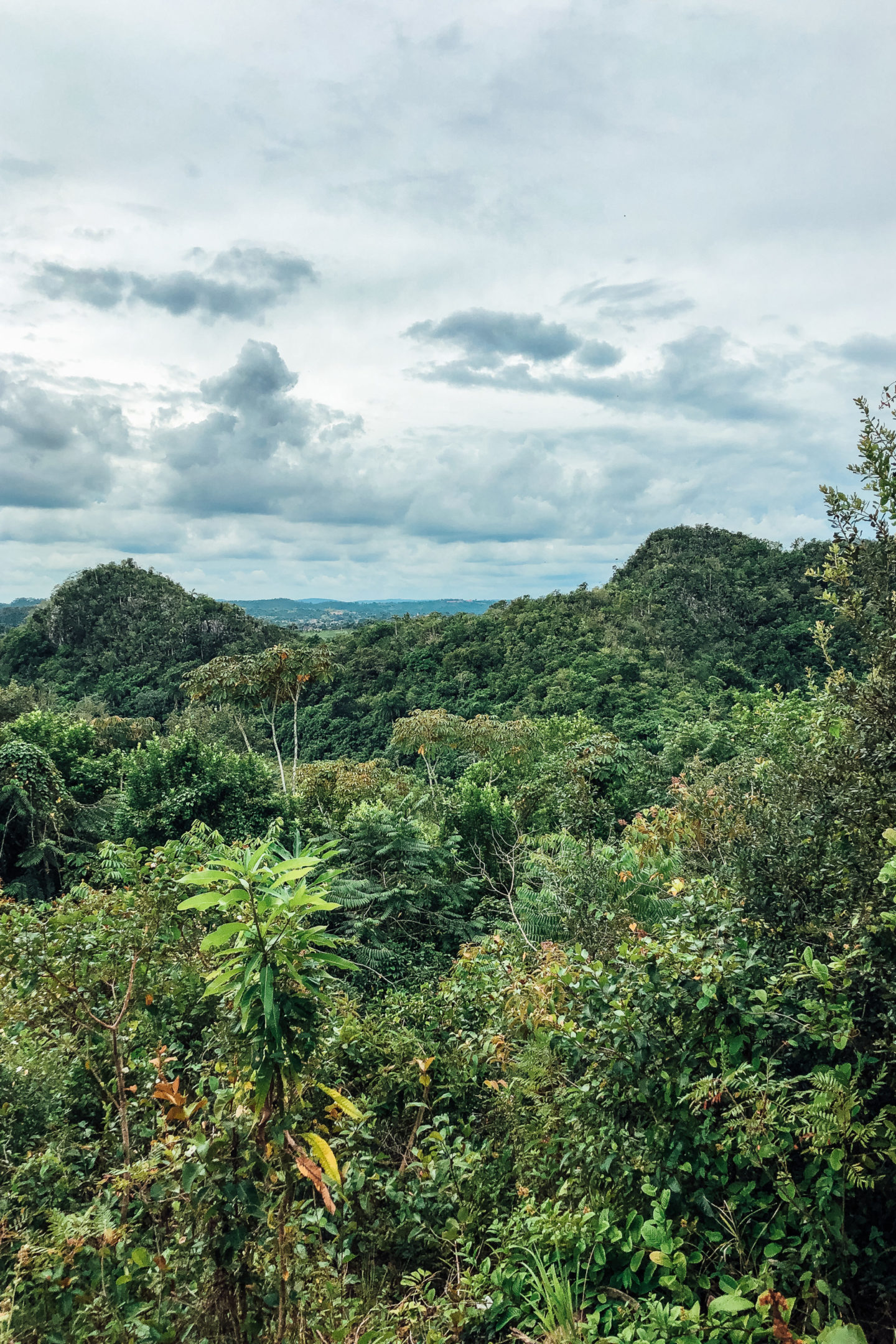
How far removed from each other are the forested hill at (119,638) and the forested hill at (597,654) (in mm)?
8562

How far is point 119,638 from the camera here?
4494cm

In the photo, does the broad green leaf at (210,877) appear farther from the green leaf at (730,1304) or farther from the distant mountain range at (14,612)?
the distant mountain range at (14,612)

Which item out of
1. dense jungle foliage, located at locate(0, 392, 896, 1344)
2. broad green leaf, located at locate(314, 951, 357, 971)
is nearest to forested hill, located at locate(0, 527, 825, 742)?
dense jungle foliage, located at locate(0, 392, 896, 1344)

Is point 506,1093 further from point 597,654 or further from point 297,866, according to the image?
point 597,654

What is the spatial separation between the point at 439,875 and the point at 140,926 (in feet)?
19.7

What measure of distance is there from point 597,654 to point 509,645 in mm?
5305

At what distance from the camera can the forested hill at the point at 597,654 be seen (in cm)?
2900

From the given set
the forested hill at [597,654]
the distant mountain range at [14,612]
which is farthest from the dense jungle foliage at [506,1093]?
the distant mountain range at [14,612]

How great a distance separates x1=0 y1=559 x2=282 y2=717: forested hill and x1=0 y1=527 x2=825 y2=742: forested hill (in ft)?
0.34

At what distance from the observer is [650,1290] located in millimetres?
2512

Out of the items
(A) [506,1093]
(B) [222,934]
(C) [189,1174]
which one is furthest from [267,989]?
(A) [506,1093]

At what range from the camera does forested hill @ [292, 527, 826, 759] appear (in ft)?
95.1

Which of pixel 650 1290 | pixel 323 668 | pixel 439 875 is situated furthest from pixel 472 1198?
pixel 323 668

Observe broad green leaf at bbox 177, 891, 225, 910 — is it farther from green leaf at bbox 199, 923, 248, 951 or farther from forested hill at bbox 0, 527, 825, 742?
forested hill at bbox 0, 527, 825, 742
